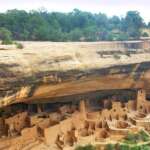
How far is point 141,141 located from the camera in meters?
11.1

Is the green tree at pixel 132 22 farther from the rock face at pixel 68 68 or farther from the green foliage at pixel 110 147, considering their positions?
the green foliage at pixel 110 147

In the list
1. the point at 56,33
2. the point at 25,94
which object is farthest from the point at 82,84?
the point at 56,33

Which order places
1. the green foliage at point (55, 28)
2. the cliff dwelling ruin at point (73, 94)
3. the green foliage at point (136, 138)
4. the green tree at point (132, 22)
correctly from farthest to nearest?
the green tree at point (132, 22) < the green foliage at point (55, 28) < the green foliage at point (136, 138) < the cliff dwelling ruin at point (73, 94)

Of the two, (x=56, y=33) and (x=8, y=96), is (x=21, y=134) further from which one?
(x=56, y=33)

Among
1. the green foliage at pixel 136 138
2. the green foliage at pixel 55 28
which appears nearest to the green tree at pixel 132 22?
the green foliage at pixel 55 28

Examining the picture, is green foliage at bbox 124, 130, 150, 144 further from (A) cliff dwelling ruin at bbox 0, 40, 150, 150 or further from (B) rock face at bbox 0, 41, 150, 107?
(B) rock face at bbox 0, 41, 150, 107

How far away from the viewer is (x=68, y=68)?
8734mm

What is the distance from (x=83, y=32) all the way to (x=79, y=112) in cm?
349

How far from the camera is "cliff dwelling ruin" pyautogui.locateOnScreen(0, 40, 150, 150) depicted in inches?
320

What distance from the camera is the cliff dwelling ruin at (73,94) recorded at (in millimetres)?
8125

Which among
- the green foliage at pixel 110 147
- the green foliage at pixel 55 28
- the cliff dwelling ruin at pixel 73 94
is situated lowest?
the green foliage at pixel 110 147

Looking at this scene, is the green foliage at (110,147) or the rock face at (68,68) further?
the green foliage at (110,147)

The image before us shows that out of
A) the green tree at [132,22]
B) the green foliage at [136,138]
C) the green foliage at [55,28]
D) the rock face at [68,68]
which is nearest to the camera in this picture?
the rock face at [68,68]

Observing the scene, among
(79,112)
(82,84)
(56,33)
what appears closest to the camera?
(82,84)
